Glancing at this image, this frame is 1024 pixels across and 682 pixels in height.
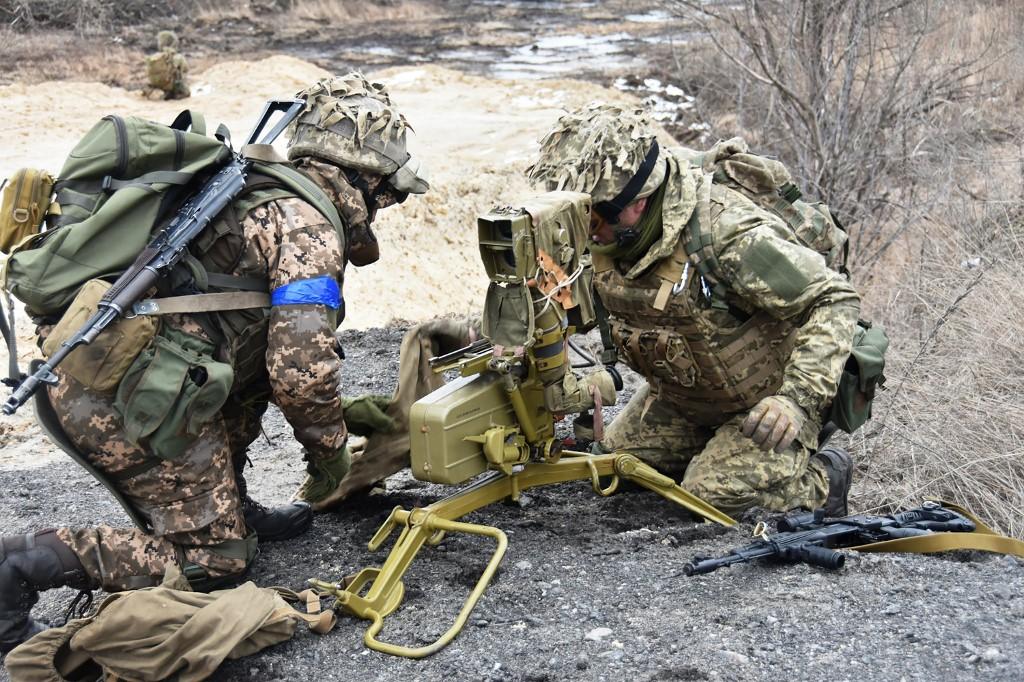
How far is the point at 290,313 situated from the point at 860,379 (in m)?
2.29

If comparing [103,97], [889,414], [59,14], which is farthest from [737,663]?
[59,14]

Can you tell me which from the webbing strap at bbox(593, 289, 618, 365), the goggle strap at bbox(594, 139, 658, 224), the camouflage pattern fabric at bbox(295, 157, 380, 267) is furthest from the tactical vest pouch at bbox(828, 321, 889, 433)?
the camouflage pattern fabric at bbox(295, 157, 380, 267)

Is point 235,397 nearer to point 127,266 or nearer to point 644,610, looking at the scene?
point 127,266

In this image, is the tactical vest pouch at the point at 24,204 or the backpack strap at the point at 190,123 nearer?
the tactical vest pouch at the point at 24,204

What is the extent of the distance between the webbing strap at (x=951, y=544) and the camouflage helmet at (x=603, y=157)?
A: 1.53 m

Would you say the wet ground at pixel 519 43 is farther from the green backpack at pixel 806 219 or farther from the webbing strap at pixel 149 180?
the webbing strap at pixel 149 180

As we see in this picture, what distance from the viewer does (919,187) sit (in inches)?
342

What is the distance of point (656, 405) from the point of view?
5035 millimetres

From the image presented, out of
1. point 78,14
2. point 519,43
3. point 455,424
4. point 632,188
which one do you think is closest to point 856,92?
point 632,188

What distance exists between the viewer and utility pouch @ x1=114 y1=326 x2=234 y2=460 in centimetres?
337

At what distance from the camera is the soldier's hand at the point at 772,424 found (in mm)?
3799

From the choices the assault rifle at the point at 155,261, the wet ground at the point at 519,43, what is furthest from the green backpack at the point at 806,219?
the wet ground at the point at 519,43

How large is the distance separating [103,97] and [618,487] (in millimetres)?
11816

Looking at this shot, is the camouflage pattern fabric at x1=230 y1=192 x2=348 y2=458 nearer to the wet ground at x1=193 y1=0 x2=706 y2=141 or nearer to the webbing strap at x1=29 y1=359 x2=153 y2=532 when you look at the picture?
the webbing strap at x1=29 y1=359 x2=153 y2=532
